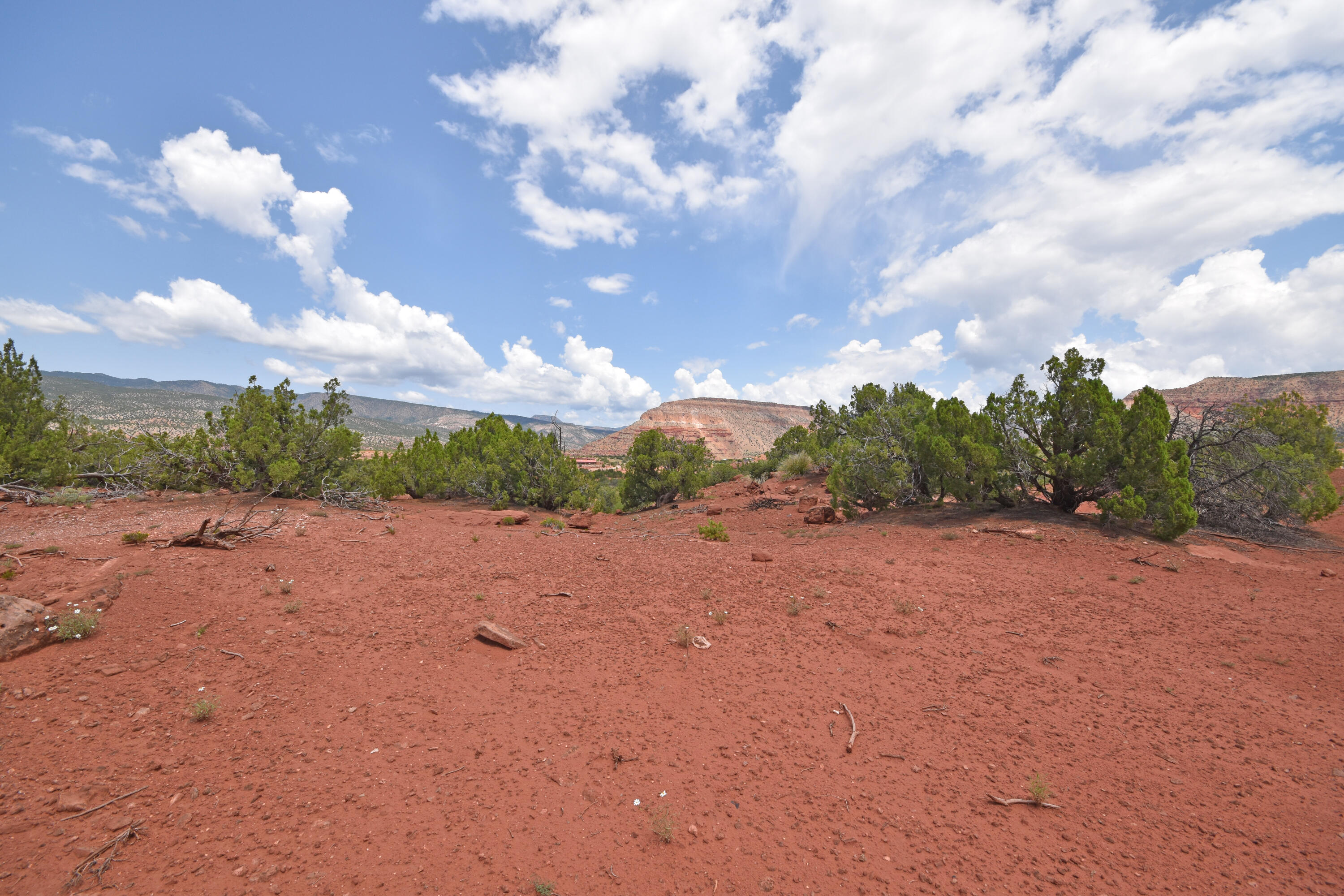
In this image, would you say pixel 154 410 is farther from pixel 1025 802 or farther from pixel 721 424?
pixel 721 424

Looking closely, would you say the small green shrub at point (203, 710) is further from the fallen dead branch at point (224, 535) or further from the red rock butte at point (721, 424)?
the red rock butte at point (721, 424)

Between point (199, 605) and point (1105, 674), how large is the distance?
10.6 m

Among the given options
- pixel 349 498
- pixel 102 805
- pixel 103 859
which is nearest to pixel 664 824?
pixel 103 859

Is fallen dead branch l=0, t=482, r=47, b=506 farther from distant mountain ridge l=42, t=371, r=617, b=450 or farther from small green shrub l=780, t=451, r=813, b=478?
small green shrub l=780, t=451, r=813, b=478

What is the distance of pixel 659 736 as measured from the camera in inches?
176

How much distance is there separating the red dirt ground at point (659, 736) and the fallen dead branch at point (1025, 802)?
8 cm

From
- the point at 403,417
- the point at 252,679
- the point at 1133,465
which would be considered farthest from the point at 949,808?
the point at 403,417

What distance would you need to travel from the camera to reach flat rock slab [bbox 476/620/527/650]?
19.4ft

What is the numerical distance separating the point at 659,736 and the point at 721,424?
133m

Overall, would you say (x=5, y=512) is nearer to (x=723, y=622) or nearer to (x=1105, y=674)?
(x=723, y=622)

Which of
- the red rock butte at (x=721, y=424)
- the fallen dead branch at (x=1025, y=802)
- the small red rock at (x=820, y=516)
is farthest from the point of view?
the red rock butte at (x=721, y=424)

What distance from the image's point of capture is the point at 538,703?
16.0ft

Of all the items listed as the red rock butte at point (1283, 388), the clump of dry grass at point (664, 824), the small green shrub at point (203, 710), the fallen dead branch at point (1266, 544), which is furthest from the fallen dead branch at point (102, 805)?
the red rock butte at point (1283, 388)

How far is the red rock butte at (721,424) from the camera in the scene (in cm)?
12094
